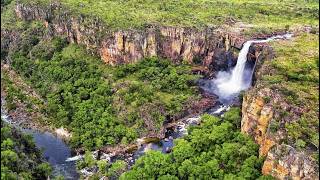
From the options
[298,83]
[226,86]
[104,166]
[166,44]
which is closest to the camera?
[104,166]

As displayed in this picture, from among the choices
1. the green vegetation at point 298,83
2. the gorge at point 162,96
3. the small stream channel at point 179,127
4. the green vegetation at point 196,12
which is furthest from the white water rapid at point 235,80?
the green vegetation at point 196,12

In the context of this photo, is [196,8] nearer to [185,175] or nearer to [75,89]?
[75,89]

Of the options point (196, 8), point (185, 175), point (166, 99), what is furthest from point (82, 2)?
point (185, 175)

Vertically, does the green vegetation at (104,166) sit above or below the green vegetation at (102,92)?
→ below

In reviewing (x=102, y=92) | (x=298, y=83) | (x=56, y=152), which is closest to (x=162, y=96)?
(x=102, y=92)

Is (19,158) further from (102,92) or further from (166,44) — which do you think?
(166,44)

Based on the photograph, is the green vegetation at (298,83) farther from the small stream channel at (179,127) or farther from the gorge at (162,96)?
the small stream channel at (179,127)

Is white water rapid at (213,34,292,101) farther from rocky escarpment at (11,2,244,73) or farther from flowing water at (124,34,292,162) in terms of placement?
rocky escarpment at (11,2,244,73)
